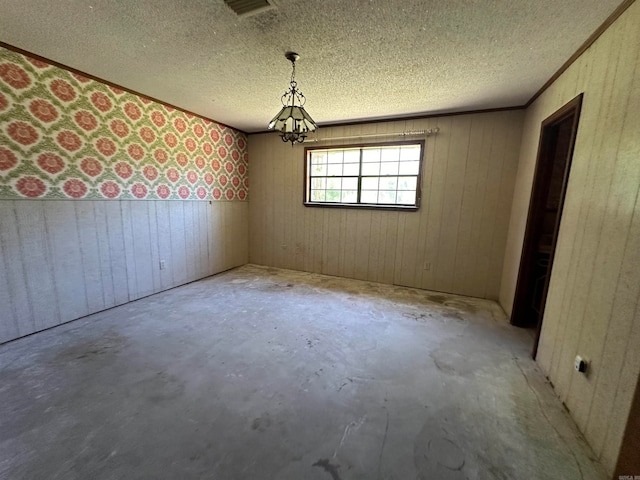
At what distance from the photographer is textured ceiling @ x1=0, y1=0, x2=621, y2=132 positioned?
1.63 meters

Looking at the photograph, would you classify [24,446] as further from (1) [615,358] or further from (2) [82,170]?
(1) [615,358]

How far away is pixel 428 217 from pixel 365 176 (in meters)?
1.16

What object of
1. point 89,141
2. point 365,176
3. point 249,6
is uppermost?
point 249,6

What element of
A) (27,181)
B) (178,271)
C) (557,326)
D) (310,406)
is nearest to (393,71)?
(557,326)

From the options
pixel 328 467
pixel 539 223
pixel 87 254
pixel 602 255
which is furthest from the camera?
pixel 87 254

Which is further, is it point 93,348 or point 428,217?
point 428,217

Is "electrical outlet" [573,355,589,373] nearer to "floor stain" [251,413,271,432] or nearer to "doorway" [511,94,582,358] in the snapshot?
"doorway" [511,94,582,358]

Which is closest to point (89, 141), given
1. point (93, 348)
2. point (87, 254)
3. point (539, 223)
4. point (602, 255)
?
point (87, 254)

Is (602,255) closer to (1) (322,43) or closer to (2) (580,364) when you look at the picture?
(2) (580,364)

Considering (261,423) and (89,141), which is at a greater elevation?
(89,141)

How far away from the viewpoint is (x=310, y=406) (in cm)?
164

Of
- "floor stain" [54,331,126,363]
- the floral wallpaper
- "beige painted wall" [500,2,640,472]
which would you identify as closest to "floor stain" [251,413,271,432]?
"floor stain" [54,331,126,363]

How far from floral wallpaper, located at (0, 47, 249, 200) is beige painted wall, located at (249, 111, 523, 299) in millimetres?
1372

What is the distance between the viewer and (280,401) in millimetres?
1671
